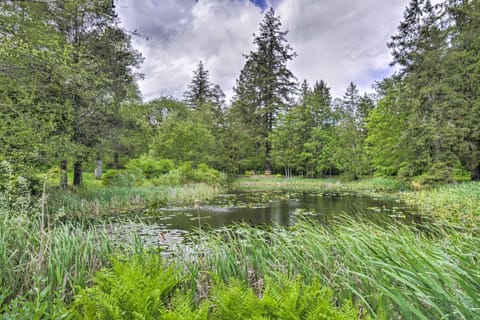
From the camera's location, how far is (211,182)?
1652 centimetres

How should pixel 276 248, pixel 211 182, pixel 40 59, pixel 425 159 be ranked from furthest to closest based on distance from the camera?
pixel 211 182
pixel 425 159
pixel 40 59
pixel 276 248

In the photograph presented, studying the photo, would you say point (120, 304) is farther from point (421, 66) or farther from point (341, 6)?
point (421, 66)

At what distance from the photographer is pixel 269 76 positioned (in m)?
27.3

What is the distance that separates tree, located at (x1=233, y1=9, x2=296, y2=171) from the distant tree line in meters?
0.12

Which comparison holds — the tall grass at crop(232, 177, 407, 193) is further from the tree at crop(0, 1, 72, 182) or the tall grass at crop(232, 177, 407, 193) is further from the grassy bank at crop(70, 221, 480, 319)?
the grassy bank at crop(70, 221, 480, 319)

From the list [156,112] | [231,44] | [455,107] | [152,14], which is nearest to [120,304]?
[152,14]

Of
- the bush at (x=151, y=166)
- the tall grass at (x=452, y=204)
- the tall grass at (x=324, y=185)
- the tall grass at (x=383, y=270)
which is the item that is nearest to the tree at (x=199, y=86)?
the tall grass at (x=324, y=185)

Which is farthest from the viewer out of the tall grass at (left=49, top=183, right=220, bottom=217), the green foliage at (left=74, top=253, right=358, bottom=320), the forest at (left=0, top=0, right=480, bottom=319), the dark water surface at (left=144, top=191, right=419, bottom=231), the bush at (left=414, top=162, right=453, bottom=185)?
the bush at (left=414, top=162, right=453, bottom=185)

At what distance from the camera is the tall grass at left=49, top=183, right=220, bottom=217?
745 cm

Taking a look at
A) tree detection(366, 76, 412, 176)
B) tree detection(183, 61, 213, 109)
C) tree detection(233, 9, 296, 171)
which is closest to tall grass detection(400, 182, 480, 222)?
tree detection(366, 76, 412, 176)

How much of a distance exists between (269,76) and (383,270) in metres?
27.7

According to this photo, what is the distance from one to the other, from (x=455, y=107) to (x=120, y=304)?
1661 centimetres

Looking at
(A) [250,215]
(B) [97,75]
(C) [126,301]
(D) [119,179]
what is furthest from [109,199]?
(C) [126,301]

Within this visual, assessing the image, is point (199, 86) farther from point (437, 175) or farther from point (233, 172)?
point (437, 175)
